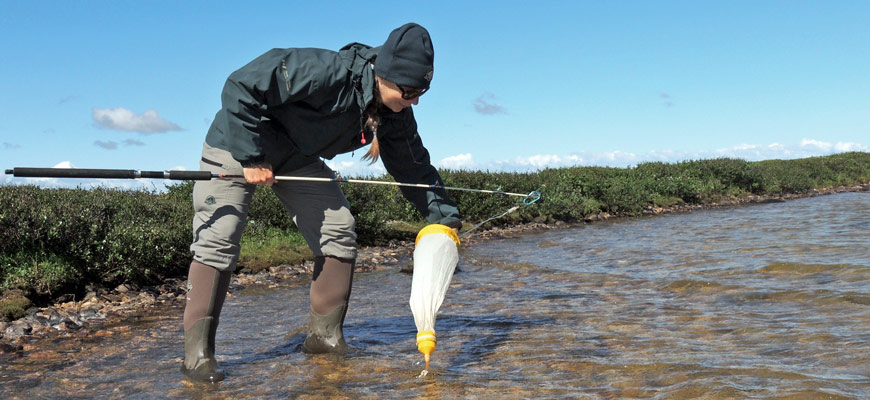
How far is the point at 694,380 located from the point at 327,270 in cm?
264

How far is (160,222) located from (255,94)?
6.36m

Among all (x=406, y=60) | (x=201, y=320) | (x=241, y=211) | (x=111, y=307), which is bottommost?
(x=111, y=307)

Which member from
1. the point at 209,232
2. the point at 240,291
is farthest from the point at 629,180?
the point at 209,232

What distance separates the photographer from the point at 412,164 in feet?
16.2

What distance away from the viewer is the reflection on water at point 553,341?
13.3 ft

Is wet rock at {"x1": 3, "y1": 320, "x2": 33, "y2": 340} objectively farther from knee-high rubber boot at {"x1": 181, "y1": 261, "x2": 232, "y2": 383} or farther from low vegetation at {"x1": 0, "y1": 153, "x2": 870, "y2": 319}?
knee-high rubber boot at {"x1": 181, "y1": 261, "x2": 232, "y2": 383}

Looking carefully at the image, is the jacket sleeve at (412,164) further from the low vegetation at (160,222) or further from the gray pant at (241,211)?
the low vegetation at (160,222)

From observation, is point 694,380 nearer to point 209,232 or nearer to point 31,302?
point 209,232

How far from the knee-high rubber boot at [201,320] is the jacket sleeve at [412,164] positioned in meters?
1.49

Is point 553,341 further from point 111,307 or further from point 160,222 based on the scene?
Answer: point 160,222

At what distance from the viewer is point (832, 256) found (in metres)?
9.18

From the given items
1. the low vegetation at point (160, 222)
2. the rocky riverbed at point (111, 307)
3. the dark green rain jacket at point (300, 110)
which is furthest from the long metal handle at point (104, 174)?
the low vegetation at point (160, 222)

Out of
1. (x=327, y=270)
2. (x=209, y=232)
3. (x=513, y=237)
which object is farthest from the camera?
(x=513, y=237)

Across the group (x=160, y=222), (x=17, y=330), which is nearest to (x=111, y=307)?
(x=17, y=330)
